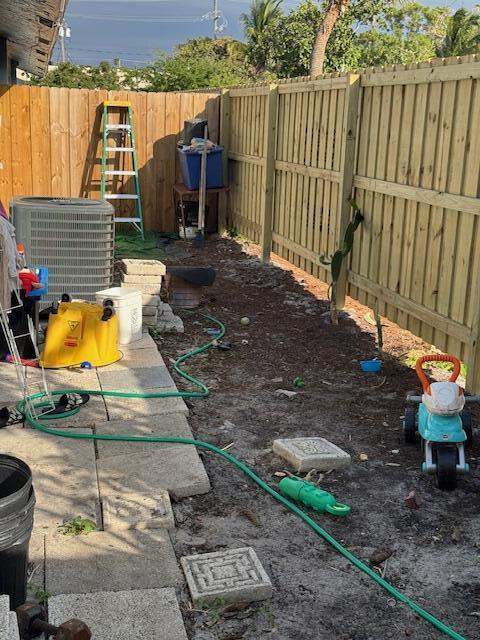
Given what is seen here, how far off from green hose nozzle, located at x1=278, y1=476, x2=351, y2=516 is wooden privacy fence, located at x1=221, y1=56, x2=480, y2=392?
1.75 metres

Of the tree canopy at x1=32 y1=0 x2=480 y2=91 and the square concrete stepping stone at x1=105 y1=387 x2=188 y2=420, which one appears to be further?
the tree canopy at x1=32 y1=0 x2=480 y2=91

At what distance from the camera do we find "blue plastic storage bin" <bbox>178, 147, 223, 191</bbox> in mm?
11258

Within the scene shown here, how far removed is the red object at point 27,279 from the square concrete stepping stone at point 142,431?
1.51 meters

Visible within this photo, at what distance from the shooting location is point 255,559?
3176mm

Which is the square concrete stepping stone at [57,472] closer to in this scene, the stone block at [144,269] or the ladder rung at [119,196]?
the stone block at [144,269]

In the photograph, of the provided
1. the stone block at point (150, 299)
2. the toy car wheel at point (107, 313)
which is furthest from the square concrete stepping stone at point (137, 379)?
the stone block at point (150, 299)

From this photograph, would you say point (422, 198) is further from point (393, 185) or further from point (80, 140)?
point (80, 140)

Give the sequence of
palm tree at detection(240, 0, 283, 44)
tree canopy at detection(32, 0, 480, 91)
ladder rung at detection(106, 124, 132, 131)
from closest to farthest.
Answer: ladder rung at detection(106, 124, 132, 131)
tree canopy at detection(32, 0, 480, 91)
palm tree at detection(240, 0, 283, 44)

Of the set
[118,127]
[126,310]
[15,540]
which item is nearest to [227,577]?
[15,540]

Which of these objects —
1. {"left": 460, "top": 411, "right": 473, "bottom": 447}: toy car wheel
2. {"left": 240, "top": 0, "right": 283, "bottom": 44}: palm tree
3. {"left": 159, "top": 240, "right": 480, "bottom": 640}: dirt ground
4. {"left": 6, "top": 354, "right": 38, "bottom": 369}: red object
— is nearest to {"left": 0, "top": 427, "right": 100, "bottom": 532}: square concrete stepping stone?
{"left": 159, "top": 240, "right": 480, "bottom": 640}: dirt ground

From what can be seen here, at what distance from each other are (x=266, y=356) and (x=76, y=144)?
21.0 ft

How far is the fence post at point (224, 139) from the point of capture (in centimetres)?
1198

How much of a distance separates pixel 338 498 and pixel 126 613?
1.42 meters

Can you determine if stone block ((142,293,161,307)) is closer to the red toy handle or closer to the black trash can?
the red toy handle
